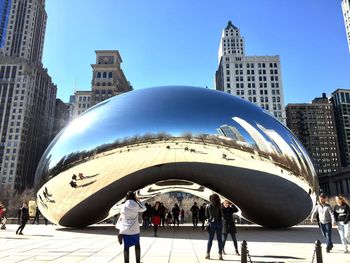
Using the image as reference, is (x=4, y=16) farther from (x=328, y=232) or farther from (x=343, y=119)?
(x=343, y=119)

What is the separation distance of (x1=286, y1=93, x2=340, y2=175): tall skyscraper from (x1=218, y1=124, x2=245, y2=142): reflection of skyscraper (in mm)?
146630

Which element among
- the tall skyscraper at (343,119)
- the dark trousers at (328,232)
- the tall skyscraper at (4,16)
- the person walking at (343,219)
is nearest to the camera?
the dark trousers at (328,232)

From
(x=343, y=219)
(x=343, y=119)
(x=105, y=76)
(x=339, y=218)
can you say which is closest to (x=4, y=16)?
(x=105, y=76)

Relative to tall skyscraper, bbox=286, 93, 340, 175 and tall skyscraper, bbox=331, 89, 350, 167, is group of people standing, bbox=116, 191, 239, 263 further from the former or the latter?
tall skyscraper, bbox=331, 89, 350, 167

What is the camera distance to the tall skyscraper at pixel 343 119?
536ft

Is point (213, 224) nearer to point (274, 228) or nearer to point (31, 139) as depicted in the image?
point (274, 228)

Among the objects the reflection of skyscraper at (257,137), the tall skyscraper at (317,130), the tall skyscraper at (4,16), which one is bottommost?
the reflection of skyscraper at (257,137)


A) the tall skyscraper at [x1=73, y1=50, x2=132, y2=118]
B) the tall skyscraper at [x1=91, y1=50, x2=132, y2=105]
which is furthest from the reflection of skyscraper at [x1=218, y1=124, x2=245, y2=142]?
the tall skyscraper at [x1=91, y1=50, x2=132, y2=105]

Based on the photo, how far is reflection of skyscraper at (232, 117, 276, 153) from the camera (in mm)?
10992

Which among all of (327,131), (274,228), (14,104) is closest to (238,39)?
(327,131)

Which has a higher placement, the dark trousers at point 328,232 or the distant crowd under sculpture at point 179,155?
the distant crowd under sculpture at point 179,155

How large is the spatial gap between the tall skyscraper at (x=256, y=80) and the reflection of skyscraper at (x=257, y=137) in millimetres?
103629

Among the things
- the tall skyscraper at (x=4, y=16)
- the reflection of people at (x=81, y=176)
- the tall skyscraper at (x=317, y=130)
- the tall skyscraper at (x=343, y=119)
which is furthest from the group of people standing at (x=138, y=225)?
the tall skyscraper at (x=343, y=119)

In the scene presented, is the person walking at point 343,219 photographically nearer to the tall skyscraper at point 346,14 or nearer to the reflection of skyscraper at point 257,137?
the reflection of skyscraper at point 257,137
